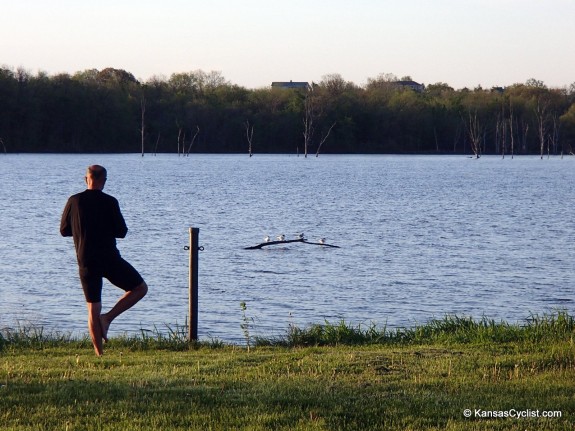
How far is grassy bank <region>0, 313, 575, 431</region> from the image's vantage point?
7.14m

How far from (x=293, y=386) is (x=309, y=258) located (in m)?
20.6

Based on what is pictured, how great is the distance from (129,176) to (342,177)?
18.5 meters

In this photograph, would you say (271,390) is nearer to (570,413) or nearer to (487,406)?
(487,406)

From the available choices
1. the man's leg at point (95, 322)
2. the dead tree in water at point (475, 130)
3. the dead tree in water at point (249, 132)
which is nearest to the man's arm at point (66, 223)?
the man's leg at point (95, 322)

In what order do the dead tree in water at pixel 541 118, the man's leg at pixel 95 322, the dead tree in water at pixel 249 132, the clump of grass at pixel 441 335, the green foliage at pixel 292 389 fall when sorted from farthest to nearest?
the dead tree in water at pixel 541 118
the dead tree in water at pixel 249 132
the clump of grass at pixel 441 335
the man's leg at pixel 95 322
the green foliage at pixel 292 389

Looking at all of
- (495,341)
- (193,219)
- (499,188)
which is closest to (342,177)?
(499,188)

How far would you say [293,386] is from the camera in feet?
27.5

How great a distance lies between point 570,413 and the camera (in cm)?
743

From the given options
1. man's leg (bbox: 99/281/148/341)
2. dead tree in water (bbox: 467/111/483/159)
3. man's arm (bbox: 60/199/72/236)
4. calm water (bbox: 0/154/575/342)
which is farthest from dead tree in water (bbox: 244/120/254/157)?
man's arm (bbox: 60/199/72/236)

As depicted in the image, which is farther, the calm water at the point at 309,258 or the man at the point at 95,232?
the calm water at the point at 309,258

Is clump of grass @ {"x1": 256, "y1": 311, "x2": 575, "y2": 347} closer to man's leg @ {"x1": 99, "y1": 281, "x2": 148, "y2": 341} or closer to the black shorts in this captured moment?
man's leg @ {"x1": 99, "y1": 281, "x2": 148, "y2": 341}

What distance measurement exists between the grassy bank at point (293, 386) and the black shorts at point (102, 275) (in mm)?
743

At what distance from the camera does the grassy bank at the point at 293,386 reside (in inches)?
281

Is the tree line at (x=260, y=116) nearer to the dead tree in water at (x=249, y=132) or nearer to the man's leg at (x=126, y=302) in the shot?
the dead tree in water at (x=249, y=132)
